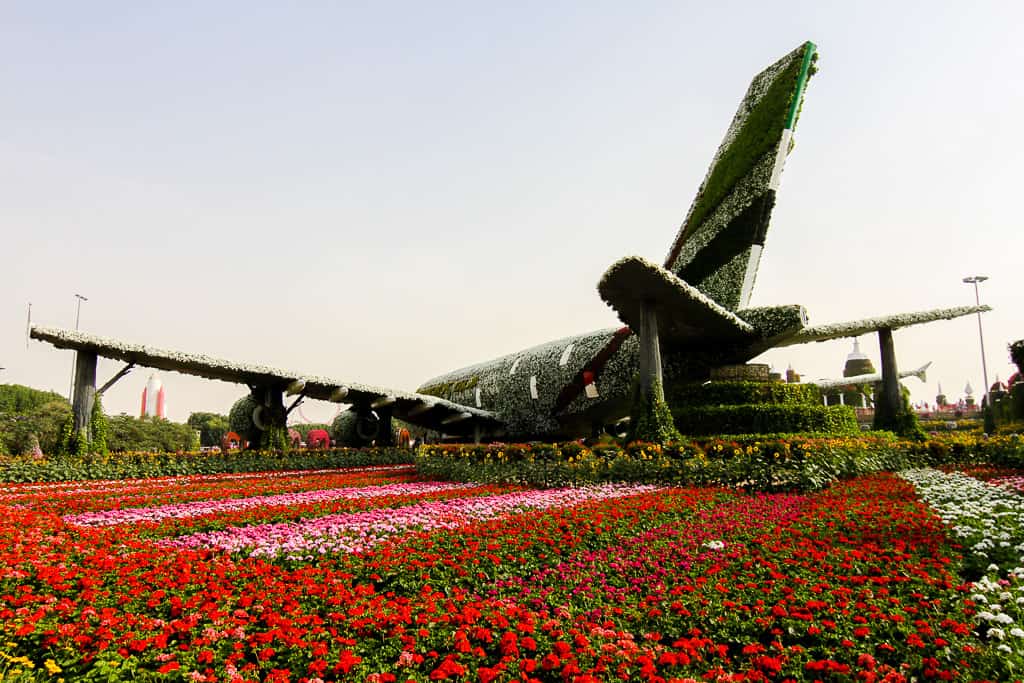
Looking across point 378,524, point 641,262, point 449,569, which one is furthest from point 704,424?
point 449,569

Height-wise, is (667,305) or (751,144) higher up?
(751,144)

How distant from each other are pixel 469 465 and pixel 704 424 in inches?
246

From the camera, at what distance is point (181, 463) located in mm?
19438

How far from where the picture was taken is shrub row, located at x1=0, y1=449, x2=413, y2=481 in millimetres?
16312

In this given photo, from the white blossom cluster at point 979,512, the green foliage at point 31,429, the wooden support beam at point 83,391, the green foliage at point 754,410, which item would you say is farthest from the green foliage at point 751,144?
the green foliage at point 31,429

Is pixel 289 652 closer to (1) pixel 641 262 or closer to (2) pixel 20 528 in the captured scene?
(2) pixel 20 528

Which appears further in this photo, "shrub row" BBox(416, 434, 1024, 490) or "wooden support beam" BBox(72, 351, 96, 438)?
"wooden support beam" BBox(72, 351, 96, 438)

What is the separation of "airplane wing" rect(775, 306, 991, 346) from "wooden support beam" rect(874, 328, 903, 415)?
1.14 feet

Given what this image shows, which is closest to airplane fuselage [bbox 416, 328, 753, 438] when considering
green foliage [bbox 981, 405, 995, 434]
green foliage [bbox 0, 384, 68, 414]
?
green foliage [bbox 981, 405, 995, 434]

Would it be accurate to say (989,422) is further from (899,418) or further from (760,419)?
(760,419)

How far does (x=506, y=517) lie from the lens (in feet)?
28.2

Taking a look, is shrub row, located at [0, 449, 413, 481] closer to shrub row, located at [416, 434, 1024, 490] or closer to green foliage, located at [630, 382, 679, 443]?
shrub row, located at [416, 434, 1024, 490]

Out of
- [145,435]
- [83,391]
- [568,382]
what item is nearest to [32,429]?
[145,435]

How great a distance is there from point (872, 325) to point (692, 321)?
20.0ft
